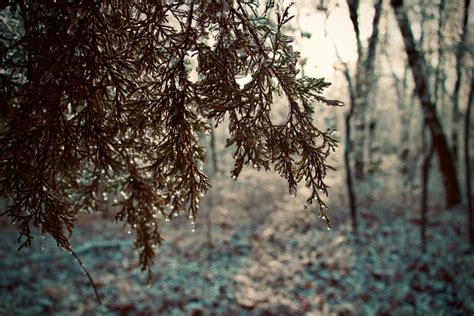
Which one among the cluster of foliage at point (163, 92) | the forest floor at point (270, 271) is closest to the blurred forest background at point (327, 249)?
the forest floor at point (270, 271)

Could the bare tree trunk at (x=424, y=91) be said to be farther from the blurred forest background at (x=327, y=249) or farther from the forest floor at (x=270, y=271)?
the forest floor at (x=270, y=271)

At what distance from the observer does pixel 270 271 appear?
8.51m

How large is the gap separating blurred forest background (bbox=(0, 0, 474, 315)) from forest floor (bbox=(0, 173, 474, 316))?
0.12 feet

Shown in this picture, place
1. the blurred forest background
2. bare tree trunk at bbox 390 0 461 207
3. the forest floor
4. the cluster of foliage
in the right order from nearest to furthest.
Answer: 1. the cluster of foliage
2. the blurred forest background
3. the forest floor
4. bare tree trunk at bbox 390 0 461 207

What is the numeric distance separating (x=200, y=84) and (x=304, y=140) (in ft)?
2.67

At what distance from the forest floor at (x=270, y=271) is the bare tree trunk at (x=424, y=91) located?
749 millimetres

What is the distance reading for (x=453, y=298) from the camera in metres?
6.60

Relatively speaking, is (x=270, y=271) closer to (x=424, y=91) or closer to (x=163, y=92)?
(x=424, y=91)

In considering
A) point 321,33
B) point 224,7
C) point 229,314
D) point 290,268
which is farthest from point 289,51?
point 290,268

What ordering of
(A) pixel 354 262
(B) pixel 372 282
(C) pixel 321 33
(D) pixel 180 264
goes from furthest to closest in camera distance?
(D) pixel 180 264
(A) pixel 354 262
(B) pixel 372 282
(C) pixel 321 33

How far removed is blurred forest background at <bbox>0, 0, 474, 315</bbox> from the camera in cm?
652

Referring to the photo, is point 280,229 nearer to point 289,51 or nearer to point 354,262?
point 354,262

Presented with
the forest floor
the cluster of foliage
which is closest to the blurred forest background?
the forest floor

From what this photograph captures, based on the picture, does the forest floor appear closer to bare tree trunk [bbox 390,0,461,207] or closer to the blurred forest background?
the blurred forest background
